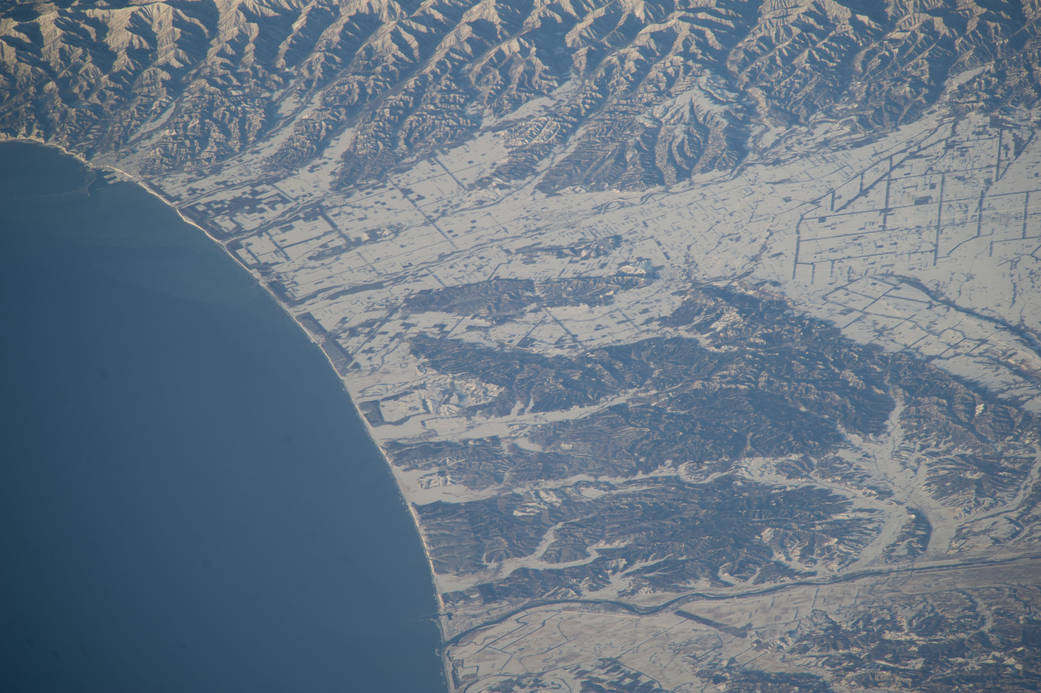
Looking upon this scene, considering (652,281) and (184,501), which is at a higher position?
(652,281)

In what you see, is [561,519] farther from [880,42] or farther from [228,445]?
[880,42]

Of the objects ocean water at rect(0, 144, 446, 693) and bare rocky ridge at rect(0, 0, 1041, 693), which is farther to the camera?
bare rocky ridge at rect(0, 0, 1041, 693)

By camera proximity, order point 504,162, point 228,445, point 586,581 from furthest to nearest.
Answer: point 504,162 → point 228,445 → point 586,581

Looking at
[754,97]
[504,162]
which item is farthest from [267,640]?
[754,97]

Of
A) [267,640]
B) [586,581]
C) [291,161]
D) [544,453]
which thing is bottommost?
→ [267,640]
